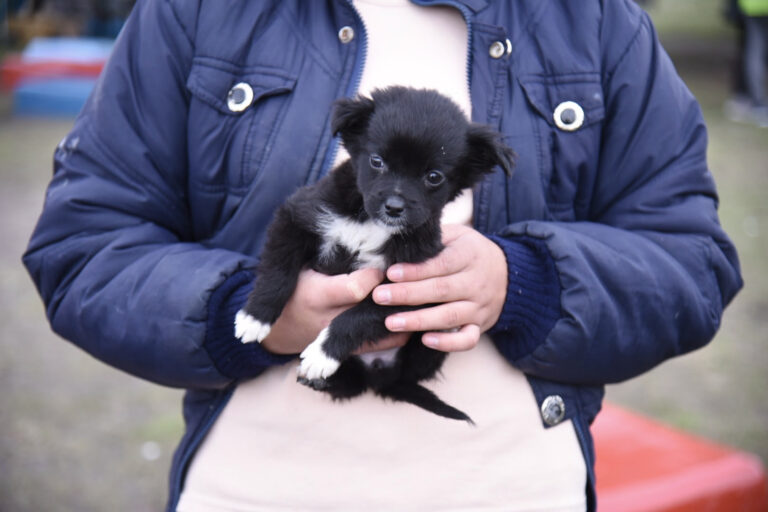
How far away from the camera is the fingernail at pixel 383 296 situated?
179 centimetres

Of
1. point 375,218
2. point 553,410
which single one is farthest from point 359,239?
point 553,410

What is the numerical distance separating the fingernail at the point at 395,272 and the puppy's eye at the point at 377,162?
0.29 metres

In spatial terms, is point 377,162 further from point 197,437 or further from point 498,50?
point 197,437

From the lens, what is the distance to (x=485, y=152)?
1865mm

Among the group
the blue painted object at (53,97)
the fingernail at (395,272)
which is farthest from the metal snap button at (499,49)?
the blue painted object at (53,97)

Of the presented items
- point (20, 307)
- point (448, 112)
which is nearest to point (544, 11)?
point (448, 112)

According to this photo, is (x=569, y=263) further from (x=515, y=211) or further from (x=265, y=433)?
(x=265, y=433)

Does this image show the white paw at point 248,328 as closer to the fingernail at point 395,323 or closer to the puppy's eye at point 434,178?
the fingernail at point 395,323

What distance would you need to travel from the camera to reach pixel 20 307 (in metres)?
6.09

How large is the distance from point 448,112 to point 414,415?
2.59 feet

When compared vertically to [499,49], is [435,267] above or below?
below

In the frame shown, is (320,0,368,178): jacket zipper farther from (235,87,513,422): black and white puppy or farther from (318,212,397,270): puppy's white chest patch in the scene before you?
(318,212,397,270): puppy's white chest patch

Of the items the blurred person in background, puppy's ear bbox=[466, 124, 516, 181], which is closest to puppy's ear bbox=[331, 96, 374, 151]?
puppy's ear bbox=[466, 124, 516, 181]

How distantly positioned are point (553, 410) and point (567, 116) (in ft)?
Answer: 2.51
